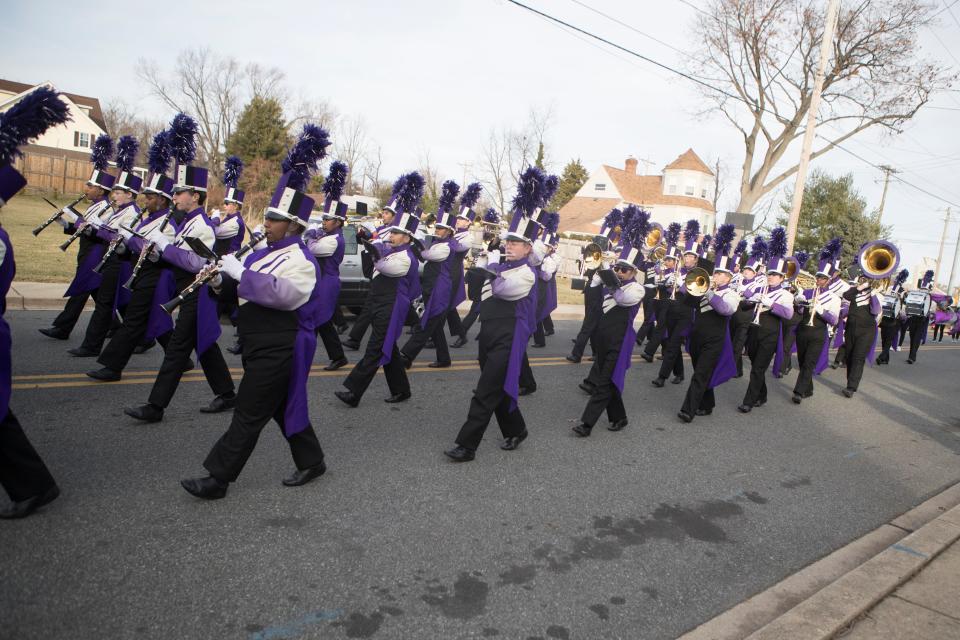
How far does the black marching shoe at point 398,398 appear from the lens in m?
6.67

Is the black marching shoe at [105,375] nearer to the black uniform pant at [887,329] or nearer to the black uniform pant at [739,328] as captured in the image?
the black uniform pant at [739,328]

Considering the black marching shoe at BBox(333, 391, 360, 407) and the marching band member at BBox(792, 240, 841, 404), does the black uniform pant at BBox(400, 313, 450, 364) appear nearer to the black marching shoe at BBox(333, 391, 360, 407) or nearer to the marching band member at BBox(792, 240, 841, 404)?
→ the black marching shoe at BBox(333, 391, 360, 407)

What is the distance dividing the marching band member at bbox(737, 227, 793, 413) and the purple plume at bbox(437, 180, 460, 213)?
4.51 metres

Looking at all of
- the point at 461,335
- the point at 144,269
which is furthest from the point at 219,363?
the point at 461,335

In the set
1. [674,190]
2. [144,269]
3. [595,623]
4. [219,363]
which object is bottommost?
[595,623]

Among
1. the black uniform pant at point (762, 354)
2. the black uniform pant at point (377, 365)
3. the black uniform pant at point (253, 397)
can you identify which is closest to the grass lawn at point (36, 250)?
the black uniform pant at point (377, 365)

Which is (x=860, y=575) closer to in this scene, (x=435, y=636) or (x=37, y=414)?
(x=435, y=636)

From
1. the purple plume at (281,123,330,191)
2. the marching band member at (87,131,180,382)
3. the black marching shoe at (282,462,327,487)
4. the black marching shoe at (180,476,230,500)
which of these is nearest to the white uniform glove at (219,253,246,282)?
the purple plume at (281,123,330,191)

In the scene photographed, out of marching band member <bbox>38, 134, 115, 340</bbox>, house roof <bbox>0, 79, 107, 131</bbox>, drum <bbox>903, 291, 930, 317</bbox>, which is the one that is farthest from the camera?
house roof <bbox>0, 79, 107, 131</bbox>

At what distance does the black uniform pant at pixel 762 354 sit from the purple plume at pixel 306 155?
6.31 metres

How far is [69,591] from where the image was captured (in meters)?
2.93

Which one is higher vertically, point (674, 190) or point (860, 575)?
point (674, 190)

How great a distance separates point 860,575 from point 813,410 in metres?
5.79

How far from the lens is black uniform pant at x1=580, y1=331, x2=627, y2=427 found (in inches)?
247
